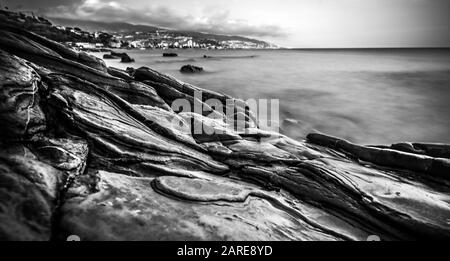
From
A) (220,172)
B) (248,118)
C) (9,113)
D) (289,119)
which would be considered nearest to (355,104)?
(289,119)

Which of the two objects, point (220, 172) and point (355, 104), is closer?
point (220, 172)

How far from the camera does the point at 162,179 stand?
484 centimetres

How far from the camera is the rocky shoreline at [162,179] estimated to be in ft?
12.1

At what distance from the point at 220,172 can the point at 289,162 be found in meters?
1.99

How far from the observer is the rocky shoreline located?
12.1 ft

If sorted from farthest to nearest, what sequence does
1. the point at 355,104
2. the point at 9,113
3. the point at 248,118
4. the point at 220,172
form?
the point at 355,104, the point at 248,118, the point at 220,172, the point at 9,113

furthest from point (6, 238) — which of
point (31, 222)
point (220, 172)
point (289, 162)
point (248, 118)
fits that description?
point (248, 118)

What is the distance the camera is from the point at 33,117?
475 centimetres

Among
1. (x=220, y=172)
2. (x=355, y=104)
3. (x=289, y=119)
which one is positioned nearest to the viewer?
(x=220, y=172)
